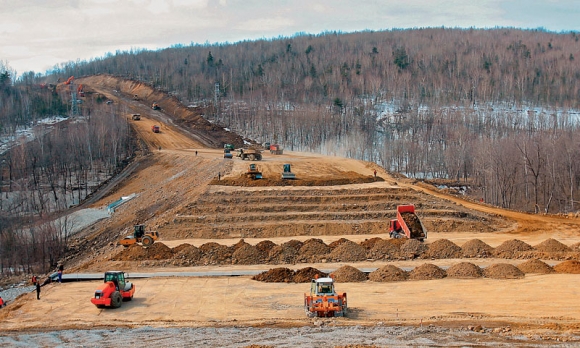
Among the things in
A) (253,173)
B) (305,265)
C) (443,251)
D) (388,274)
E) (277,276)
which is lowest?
(305,265)

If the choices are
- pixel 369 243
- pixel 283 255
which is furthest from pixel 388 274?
pixel 283 255

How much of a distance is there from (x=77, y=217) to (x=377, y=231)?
25.9 metres

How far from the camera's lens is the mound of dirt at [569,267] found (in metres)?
30.5

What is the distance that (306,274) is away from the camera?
3052 centimetres

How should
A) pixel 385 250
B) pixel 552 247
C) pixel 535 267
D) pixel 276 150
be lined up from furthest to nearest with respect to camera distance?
pixel 276 150
pixel 552 247
pixel 385 250
pixel 535 267

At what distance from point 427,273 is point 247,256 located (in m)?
10.3

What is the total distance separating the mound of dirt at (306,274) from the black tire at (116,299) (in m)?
8.60

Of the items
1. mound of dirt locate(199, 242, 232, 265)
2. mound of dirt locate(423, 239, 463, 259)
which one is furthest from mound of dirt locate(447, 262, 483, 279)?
mound of dirt locate(199, 242, 232, 265)

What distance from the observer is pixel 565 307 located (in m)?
24.8

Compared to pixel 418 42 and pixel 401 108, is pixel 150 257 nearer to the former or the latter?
pixel 401 108

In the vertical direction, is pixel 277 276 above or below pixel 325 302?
below

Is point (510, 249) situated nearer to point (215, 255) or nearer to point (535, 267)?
point (535, 267)

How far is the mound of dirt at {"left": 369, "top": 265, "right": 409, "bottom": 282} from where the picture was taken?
29719mm

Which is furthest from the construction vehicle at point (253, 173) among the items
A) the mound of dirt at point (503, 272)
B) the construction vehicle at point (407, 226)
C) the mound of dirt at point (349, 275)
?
the mound of dirt at point (503, 272)
